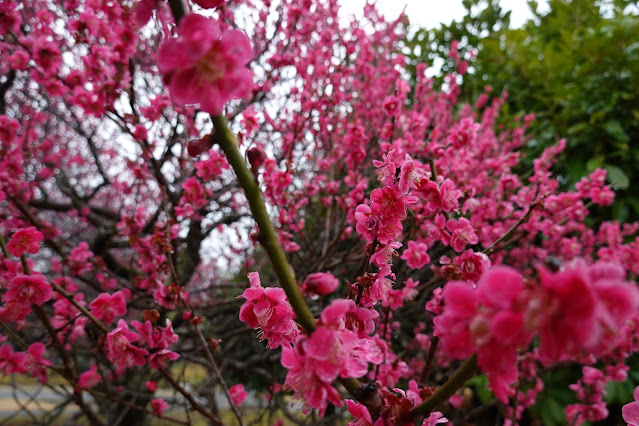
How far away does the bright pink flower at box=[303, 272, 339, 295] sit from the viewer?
0.63m

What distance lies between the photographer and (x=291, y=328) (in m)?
0.84

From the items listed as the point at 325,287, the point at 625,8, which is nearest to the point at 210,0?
the point at 325,287

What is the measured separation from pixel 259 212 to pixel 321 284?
0.58ft

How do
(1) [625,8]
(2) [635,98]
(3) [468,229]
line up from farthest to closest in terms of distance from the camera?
(1) [625,8] → (2) [635,98] → (3) [468,229]

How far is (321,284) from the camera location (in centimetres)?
64

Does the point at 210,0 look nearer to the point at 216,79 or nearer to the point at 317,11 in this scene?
the point at 216,79

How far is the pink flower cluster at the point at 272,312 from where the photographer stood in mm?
811

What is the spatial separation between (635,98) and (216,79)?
216 inches

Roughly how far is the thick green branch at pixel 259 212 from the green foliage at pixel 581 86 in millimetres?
4358

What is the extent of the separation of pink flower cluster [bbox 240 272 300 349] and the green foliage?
4229 millimetres

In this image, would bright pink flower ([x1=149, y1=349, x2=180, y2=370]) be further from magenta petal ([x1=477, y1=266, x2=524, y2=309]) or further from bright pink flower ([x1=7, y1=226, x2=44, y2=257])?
magenta petal ([x1=477, y1=266, x2=524, y2=309])

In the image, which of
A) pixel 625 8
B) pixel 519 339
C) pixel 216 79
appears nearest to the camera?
pixel 519 339

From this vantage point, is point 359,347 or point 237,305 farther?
point 237,305

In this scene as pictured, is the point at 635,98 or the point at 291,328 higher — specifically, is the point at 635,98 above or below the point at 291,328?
above
